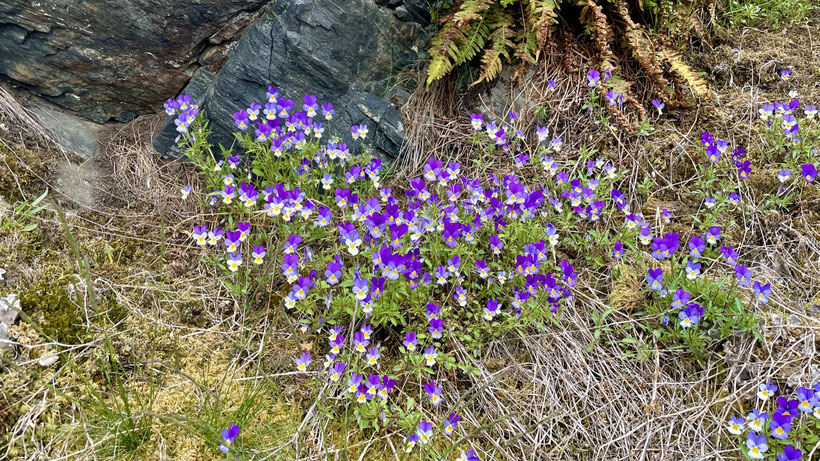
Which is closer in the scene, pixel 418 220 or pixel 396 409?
pixel 396 409

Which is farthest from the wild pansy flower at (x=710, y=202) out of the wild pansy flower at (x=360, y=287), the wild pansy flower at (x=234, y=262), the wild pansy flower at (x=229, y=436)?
the wild pansy flower at (x=229, y=436)

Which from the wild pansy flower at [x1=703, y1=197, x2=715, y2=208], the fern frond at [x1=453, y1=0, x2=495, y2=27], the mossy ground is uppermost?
the fern frond at [x1=453, y1=0, x2=495, y2=27]

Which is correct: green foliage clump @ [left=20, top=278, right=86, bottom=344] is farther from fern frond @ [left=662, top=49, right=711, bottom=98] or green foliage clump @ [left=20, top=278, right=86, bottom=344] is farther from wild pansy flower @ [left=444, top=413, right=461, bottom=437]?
fern frond @ [left=662, top=49, right=711, bottom=98]

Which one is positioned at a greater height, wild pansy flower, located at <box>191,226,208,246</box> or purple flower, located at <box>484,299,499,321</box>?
purple flower, located at <box>484,299,499,321</box>

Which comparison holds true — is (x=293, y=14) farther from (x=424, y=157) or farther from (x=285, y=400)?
(x=285, y=400)

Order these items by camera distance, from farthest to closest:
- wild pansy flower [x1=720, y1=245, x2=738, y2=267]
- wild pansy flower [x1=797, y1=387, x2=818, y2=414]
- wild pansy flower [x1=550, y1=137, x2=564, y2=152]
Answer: wild pansy flower [x1=550, y1=137, x2=564, y2=152]
wild pansy flower [x1=720, y1=245, x2=738, y2=267]
wild pansy flower [x1=797, y1=387, x2=818, y2=414]

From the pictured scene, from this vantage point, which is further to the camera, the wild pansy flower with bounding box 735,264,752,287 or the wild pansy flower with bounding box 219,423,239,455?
the wild pansy flower with bounding box 735,264,752,287

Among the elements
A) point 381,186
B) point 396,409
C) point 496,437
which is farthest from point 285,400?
point 381,186

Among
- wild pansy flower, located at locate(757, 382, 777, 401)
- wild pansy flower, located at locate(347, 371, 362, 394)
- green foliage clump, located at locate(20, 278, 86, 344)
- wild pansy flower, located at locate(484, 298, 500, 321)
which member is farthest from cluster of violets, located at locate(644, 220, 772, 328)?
green foliage clump, located at locate(20, 278, 86, 344)
